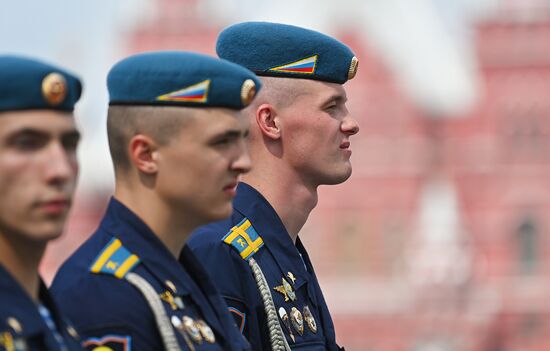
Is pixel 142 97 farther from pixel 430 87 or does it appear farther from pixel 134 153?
pixel 430 87

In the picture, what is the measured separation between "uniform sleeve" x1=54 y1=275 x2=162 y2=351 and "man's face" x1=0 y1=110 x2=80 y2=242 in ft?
1.10

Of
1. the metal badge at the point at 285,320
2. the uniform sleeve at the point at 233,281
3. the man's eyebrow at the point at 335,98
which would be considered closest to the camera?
the uniform sleeve at the point at 233,281

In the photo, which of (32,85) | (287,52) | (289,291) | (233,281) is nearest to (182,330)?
(32,85)

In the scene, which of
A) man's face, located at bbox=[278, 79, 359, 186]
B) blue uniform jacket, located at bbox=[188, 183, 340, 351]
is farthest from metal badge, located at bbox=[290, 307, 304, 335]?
man's face, located at bbox=[278, 79, 359, 186]

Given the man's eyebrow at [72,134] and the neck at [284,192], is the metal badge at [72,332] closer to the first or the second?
the man's eyebrow at [72,134]

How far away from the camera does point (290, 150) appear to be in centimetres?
524

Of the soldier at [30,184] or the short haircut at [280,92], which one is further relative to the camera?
the short haircut at [280,92]

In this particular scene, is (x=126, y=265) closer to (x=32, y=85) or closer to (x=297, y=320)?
(x=32, y=85)

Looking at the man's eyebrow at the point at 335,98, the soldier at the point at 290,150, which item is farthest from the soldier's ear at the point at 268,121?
the man's eyebrow at the point at 335,98

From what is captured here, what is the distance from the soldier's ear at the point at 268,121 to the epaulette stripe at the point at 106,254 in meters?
1.18

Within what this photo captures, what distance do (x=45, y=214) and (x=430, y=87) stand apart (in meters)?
52.0

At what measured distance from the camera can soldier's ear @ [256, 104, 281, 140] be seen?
5.23 meters

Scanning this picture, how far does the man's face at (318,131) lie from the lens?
5172mm

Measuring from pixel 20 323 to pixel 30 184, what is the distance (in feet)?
0.82
